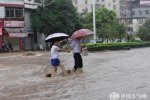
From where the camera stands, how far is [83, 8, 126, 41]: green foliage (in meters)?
71.7

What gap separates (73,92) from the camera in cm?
1248

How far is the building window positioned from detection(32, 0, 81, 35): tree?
2.17 meters

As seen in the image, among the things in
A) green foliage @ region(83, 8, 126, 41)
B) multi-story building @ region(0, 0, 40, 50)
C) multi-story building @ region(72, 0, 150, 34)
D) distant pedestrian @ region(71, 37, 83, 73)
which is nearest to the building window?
multi-story building @ region(0, 0, 40, 50)

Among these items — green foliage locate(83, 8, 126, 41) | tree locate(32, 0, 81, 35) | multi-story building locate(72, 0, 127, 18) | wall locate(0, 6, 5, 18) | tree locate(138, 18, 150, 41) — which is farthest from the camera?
multi-story building locate(72, 0, 127, 18)

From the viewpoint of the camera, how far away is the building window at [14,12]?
55.8 metres

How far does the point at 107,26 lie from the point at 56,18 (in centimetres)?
1747

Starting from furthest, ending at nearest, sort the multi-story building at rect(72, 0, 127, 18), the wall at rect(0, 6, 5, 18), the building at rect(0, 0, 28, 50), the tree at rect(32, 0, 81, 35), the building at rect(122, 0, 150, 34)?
the building at rect(122, 0, 150, 34) → the multi-story building at rect(72, 0, 127, 18) → the tree at rect(32, 0, 81, 35) → the building at rect(0, 0, 28, 50) → the wall at rect(0, 6, 5, 18)

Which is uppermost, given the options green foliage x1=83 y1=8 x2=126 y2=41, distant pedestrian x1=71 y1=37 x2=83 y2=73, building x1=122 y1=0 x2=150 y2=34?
building x1=122 y1=0 x2=150 y2=34

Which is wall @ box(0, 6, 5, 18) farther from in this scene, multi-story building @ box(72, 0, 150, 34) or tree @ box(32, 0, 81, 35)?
multi-story building @ box(72, 0, 150, 34)

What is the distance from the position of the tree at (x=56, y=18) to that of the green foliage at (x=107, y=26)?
11204 millimetres

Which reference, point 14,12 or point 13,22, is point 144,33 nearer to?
point 14,12

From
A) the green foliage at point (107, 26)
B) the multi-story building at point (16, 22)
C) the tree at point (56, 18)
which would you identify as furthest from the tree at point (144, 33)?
the multi-story building at point (16, 22)

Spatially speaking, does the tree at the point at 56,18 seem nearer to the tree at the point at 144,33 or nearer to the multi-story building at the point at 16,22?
A: the multi-story building at the point at 16,22

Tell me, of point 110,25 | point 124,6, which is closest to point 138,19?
point 124,6
